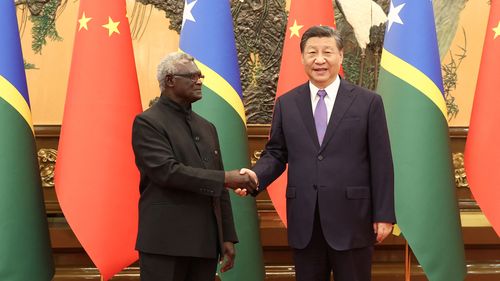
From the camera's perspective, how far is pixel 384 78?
343cm

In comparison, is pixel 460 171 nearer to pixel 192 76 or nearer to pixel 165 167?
pixel 192 76

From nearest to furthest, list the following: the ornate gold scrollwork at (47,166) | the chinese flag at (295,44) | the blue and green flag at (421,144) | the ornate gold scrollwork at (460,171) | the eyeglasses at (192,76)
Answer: the eyeglasses at (192,76), the blue and green flag at (421,144), the chinese flag at (295,44), the ornate gold scrollwork at (47,166), the ornate gold scrollwork at (460,171)

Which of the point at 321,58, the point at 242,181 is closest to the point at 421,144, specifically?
the point at 321,58

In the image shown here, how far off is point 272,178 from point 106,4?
4.16ft

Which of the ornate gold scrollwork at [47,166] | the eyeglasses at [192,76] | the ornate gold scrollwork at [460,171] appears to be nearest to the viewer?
the eyeglasses at [192,76]

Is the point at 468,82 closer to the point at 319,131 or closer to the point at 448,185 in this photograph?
the point at 448,185

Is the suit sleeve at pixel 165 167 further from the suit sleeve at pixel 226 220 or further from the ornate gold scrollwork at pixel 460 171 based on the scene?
the ornate gold scrollwork at pixel 460 171

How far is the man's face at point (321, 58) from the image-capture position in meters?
2.62

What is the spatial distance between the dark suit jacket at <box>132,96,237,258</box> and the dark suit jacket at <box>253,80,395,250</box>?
330 millimetres

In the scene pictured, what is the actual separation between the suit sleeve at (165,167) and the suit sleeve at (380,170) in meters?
0.58

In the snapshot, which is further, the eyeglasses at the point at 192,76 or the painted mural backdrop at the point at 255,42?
the painted mural backdrop at the point at 255,42

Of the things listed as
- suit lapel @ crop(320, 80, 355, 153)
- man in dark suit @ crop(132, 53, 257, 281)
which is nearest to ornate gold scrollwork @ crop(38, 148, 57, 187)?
man in dark suit @ crop(132, 53, 257, 281)

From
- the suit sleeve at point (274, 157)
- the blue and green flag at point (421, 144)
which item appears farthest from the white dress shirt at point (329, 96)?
the blue and green flag at point (421, 144)

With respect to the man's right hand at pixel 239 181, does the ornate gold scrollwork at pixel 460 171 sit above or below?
below
